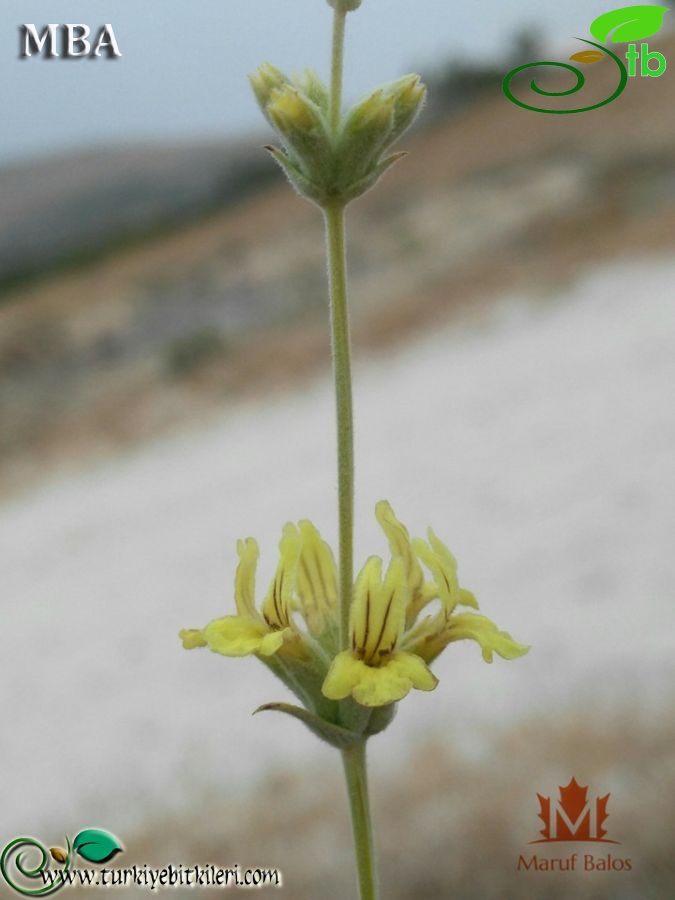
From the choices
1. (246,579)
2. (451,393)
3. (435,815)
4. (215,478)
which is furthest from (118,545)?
(246,579)

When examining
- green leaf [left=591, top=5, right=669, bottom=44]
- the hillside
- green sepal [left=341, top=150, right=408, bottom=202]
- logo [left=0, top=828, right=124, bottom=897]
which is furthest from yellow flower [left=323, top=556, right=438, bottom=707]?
the hillside

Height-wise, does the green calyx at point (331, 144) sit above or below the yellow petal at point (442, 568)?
above

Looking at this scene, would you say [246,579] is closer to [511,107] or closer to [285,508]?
[285,508]

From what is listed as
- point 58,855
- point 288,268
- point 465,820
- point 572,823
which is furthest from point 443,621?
point 288,268

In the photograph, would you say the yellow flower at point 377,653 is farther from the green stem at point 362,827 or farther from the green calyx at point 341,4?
the green calyx at point 341,4

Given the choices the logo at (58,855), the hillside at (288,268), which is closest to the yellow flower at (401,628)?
the logo at (58,855)
